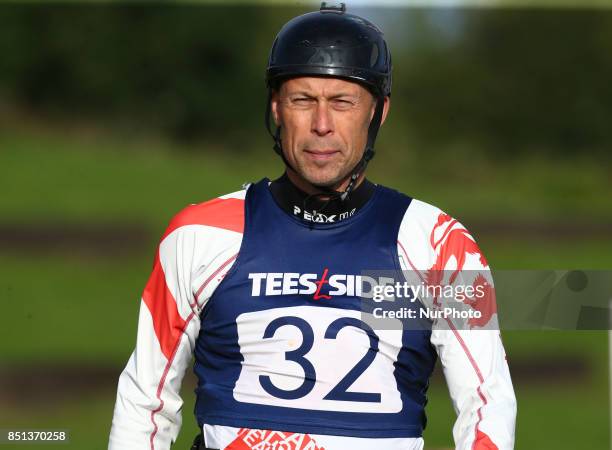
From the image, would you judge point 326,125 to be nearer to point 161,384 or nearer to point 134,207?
point 161,384

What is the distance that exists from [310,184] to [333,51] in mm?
400

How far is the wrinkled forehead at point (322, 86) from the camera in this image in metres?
3.24

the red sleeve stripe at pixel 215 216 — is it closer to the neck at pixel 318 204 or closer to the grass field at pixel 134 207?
the neck at pixel 318 204

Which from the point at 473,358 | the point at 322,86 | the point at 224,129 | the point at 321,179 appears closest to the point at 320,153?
the point at 321,179

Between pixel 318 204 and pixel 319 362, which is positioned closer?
pixel 319 362

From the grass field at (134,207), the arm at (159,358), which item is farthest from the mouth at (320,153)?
the grass field at (134,207)

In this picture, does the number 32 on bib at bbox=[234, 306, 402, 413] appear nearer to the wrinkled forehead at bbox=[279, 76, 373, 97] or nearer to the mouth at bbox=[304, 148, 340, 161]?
the mouth at bbox=[304, 148, 340, 161]

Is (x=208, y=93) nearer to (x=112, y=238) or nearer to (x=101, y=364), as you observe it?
(x=112, y=238)

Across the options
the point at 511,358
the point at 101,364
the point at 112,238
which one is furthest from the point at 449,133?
the point at 101,364

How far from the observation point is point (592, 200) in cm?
2144

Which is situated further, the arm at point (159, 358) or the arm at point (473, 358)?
the arm at point (159, 358)

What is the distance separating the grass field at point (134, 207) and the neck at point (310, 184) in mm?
11673

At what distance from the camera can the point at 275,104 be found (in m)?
3.40

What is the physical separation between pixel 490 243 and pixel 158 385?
17.3 meters
